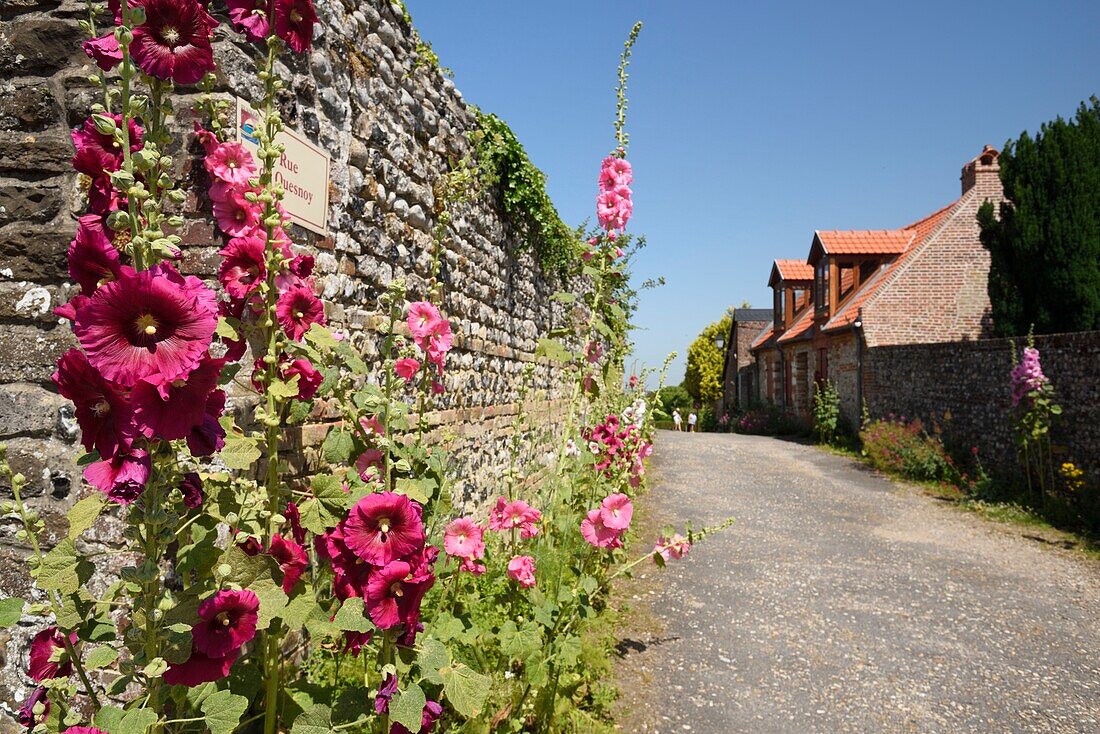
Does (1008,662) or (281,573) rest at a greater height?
(281,573)

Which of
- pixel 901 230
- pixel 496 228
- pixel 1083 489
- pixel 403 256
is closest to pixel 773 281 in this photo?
pixel 901 230

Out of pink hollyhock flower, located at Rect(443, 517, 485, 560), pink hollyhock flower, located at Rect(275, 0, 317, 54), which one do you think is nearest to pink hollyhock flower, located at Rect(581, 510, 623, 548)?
pink hollyhock flower, located at Rect(443, 517, 485, 560)

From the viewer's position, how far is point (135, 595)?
1319 mm

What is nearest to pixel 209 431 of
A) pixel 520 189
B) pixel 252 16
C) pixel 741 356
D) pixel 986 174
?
pixel 252 16

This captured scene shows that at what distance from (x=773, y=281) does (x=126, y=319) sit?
2606cm

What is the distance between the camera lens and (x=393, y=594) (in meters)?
1.60

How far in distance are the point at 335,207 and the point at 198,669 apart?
2537 mm

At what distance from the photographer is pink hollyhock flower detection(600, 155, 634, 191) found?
309 centimetres

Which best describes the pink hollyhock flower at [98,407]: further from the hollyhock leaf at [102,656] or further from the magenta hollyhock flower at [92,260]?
the hollyhock leaf at [102,656]

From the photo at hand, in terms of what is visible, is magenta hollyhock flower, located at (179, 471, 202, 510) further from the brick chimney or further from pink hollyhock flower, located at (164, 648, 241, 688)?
the brick chimney

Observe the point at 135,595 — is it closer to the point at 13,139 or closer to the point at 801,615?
the point at 13,139

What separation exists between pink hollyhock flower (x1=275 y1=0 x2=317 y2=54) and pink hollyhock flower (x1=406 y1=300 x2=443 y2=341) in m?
0.89

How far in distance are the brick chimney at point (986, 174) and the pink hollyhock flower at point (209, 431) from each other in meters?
19.4

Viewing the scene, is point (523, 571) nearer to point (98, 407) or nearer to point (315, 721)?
point (315, 721)
